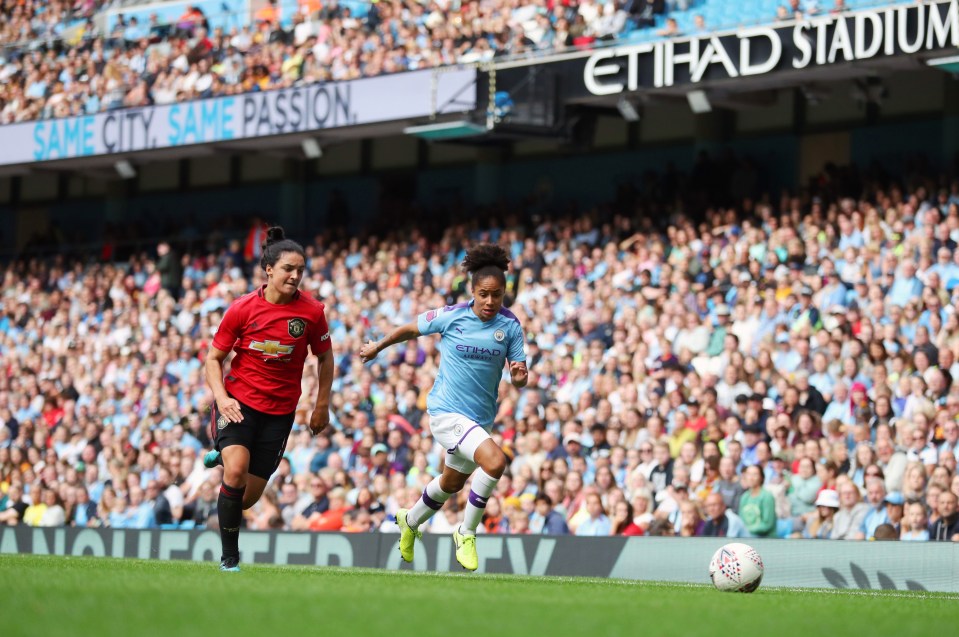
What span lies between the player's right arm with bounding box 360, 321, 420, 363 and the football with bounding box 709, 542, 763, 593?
268 centimetres

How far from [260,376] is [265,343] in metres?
0.24

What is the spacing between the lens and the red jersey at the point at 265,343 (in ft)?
36.5

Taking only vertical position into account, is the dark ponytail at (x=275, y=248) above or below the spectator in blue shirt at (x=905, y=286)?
below

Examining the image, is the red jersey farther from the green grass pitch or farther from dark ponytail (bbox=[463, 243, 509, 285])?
the green grass pitch

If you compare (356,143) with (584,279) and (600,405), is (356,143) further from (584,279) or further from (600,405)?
(600,405)

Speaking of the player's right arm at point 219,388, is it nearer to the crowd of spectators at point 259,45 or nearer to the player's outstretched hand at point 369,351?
the player's outstretched hand at point 369,351

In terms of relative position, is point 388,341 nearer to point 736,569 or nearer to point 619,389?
point 736,569

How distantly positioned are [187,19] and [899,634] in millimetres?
24500

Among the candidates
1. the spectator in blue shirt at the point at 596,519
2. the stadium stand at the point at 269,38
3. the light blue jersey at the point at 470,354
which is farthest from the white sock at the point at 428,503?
the stadium stand at the point at 269,38

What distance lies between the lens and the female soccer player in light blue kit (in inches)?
437

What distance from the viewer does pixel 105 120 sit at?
28344 millimetres

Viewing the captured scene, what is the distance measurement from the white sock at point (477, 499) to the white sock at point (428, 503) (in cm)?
27

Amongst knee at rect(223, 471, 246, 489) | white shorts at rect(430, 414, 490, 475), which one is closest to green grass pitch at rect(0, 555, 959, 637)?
knee at rect(223, 471, 246, 489)

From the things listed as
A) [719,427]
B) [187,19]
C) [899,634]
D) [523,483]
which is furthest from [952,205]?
[187,19]
